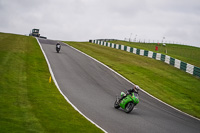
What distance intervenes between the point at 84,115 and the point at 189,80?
18372 millimetres

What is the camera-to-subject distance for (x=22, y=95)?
48.2 feet

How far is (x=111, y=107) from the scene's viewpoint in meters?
15.1

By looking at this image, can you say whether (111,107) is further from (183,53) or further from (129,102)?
(183,53)

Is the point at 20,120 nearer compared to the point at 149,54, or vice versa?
the point at 20,120

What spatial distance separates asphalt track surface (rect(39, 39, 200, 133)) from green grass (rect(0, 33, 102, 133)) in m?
0.90

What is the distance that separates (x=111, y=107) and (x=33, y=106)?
4427mm

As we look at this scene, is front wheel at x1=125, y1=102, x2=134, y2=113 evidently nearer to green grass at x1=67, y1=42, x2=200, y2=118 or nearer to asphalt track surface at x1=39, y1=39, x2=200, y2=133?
asphalt track surface at x1=39, y1=39, x2=200, y2=133

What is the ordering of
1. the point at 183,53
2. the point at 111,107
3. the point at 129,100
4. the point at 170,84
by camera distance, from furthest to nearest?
the point at 183,53, the point at 170,84, the point at 111,107, the point at 129,100

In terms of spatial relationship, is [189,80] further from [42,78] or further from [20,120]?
[20,120]

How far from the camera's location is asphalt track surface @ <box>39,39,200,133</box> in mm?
12000

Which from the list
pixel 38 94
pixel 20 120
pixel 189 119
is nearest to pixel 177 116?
pixel 189 119

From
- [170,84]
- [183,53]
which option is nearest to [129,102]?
[170,84]

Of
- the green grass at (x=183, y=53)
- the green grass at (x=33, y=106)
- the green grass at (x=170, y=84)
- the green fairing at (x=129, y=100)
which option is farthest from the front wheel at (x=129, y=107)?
the green grass at (x=183, y=53)

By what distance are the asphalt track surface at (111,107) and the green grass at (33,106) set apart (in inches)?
35.4
